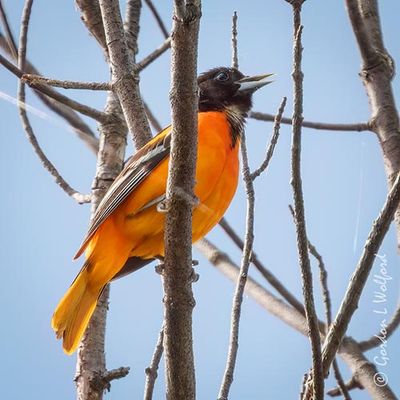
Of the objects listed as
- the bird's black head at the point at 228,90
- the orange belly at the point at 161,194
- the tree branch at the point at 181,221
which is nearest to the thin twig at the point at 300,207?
the tree branch at the point at 181,221

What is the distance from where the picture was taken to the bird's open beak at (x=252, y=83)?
202 inches

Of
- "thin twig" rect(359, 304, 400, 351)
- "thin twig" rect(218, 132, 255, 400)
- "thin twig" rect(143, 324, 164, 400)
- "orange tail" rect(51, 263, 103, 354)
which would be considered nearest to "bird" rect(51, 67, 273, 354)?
"orange tail" rect(51, 263, 103, 354)

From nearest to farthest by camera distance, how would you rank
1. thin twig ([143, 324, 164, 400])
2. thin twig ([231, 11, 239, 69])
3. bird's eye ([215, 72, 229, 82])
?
1. thin twig ([143, 324, 164, 400])
2. thin twig ([231, 11, 239, 69])
3. bird's eye ([215, 72, 229, 82])

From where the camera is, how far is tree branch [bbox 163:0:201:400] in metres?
2.71

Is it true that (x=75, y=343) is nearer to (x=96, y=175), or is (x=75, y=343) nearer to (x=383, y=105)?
(x=96, y=175)

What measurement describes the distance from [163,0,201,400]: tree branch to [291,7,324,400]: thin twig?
363 mm

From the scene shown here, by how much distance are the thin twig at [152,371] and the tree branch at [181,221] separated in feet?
0.95

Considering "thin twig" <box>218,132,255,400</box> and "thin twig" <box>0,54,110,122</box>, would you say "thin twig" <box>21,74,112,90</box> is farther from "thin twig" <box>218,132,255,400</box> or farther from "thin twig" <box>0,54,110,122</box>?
"thin twig" <box>218,132,255,400</box>

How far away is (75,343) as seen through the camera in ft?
13.4

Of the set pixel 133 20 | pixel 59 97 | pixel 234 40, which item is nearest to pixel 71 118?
pixel 133 20

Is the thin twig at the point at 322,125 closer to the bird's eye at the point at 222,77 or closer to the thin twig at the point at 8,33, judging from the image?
the bird's eye at the point at 222,77

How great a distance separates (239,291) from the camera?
3229 millimetres

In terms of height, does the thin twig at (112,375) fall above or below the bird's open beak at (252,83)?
below

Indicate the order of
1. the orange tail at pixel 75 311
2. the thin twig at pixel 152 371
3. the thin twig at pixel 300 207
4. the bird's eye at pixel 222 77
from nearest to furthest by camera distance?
the thin twig at pixel 300 207
the thin twig at pixel 152 371
the orange tail at pixel 75 311
the bird's eye at pixel 222 77
